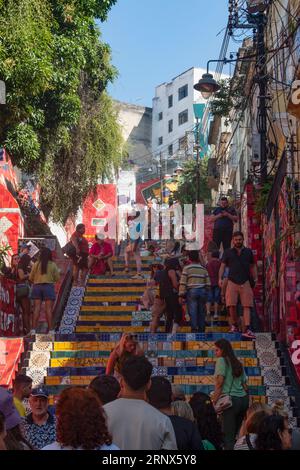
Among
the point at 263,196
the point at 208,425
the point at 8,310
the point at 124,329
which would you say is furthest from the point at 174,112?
the point at 208,425

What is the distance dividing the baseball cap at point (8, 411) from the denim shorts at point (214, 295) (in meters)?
11.2

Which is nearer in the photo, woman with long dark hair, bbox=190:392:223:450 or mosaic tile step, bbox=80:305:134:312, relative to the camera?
woman with long dark hair, bbox=190:392:223:450

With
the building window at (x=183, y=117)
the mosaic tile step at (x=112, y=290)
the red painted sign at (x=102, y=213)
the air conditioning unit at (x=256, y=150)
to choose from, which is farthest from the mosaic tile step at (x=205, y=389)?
the building window at (x=183, y=117)

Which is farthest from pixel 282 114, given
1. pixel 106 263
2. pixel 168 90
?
pixel 168 90

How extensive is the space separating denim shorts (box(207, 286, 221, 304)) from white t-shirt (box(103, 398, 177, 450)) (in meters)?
11.2

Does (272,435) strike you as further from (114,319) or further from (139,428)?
(114,319)

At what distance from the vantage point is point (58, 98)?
77.3 ft

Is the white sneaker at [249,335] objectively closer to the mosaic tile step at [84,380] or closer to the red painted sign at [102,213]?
the mosaic tile step at [84,380]

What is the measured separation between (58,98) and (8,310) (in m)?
8.16

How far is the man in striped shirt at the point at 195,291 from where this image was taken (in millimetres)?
15031

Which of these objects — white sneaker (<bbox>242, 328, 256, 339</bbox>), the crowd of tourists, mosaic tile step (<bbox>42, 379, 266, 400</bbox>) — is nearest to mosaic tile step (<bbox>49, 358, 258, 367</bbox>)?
white sneaker (<bbox>242, 328, 256, 339</bbox>)

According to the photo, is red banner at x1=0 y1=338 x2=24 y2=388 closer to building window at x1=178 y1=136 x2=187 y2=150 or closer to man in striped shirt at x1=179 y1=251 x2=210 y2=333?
man in striped shirt at x1=179 y1=251 x2=210 y2=333

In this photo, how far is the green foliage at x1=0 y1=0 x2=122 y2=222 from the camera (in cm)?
2023
